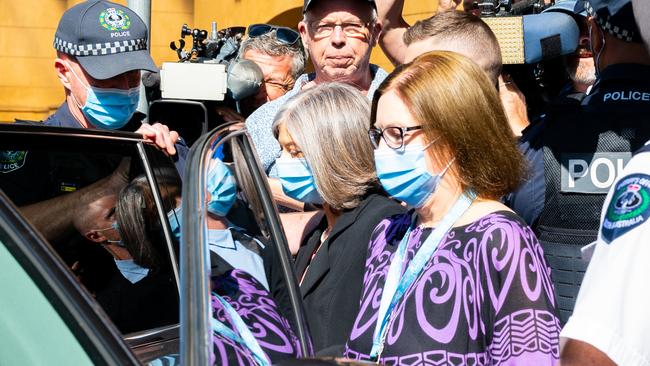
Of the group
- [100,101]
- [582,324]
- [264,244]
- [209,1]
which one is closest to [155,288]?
[264,244]

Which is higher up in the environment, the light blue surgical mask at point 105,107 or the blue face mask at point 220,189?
the blue face mask at point 220,189

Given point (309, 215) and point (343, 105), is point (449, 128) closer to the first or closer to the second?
point (343, 105)

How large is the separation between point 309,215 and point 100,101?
876 millimetres

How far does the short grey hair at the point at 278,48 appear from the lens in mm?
6207

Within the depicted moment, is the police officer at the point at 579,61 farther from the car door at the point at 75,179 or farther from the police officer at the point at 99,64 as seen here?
the car door at the point at 75,179

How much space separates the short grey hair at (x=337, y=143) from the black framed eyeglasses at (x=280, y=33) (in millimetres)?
3084

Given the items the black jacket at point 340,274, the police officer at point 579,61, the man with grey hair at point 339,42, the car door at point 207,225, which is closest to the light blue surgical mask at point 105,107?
the man with grey hair at point 339,42

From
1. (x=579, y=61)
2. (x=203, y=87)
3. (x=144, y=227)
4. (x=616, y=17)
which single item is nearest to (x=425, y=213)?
(x=616, y=17)

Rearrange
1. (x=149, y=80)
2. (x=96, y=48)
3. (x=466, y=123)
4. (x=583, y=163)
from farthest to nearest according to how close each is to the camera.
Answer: (x=149, y=80) < (x=96, y=48) < (x=583, y=163) < (x=466, y=123)

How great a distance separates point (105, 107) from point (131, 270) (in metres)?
1.70

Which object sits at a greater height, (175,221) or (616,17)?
(616,17)

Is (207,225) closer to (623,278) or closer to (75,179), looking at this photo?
(623,278)

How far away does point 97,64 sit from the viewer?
142 inches

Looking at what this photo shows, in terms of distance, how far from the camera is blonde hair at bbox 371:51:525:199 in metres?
2.46
